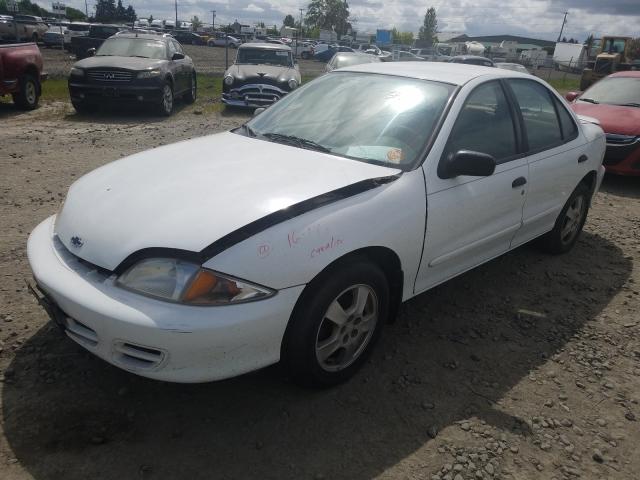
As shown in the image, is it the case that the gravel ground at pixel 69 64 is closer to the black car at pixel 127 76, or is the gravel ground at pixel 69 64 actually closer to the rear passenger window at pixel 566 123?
the black car at pixel 127 76

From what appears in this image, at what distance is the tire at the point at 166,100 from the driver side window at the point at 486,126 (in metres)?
8.49

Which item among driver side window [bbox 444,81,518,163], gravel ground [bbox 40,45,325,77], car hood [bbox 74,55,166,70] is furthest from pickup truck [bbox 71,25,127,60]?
driver side window [bbox 444,81,518,163]

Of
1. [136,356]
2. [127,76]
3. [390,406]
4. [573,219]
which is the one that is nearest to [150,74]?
[127,76]

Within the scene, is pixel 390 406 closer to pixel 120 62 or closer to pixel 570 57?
pixel 120 62

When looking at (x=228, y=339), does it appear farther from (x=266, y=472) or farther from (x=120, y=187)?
(x=120, y=187)

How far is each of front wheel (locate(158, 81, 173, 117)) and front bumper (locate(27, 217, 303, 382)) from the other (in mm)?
9008

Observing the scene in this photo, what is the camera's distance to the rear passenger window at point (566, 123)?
421 cm

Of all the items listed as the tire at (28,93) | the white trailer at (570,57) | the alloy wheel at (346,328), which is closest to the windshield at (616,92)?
the alloy wheel at (346,328)

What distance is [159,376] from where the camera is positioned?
2195 mm

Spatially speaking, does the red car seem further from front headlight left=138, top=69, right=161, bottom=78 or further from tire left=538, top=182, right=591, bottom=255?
front headlight left=138, top=69, right=161, bottom=78

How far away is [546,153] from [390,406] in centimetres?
232

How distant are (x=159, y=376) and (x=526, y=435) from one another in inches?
69.6

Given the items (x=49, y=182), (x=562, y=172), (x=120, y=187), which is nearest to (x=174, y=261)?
(x=120, y=187)

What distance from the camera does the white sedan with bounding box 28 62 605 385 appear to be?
2.19 m
